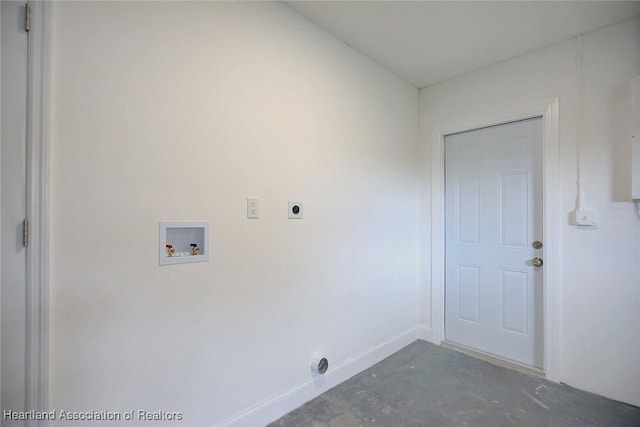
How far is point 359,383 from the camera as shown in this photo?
7.09 feet

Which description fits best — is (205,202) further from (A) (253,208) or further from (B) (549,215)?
(B) (549,215)

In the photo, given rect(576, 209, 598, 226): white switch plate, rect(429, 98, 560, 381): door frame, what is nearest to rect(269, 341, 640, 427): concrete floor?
rect(429, 98, 560, 381): door frame

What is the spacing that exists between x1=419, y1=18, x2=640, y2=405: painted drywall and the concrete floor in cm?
22

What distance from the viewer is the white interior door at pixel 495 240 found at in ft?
7.80

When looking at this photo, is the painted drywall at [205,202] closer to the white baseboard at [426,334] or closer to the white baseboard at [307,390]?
the white baseboard at [307,390]

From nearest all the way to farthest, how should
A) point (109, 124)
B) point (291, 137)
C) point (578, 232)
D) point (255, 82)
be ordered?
point (109, 124) < point (255, 82) < point (291, 137) < point (578, 232)

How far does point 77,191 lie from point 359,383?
207cm

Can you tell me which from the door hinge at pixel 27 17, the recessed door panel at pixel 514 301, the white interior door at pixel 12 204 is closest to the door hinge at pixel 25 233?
the white interior door at pixel 12 204

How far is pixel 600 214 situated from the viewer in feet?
6.63

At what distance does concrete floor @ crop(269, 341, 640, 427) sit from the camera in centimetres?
176

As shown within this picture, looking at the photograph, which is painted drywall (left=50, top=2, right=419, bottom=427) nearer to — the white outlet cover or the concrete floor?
the white outlet cover

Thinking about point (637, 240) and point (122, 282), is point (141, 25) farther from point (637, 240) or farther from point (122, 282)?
point (637, 240)

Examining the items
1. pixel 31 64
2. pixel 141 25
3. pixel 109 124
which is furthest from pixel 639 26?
pixel 31 64

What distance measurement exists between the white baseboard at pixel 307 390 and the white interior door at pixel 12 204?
0.94m
